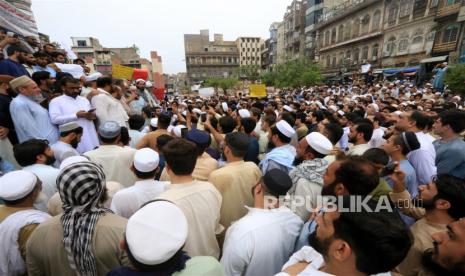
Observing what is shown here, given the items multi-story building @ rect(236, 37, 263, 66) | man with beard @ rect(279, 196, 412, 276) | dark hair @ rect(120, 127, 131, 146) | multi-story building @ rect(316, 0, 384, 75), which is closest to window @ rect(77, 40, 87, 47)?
multi-story building @ rect(236, 37, 263, 66)

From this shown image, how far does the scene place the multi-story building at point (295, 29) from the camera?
4709cm

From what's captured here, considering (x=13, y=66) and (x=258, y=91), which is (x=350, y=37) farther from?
(x=13, y=66)

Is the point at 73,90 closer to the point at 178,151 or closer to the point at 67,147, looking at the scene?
the point at 67,147

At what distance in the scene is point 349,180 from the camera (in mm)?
1916

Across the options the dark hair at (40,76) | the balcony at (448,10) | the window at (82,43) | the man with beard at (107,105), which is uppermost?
the window at (82,43)

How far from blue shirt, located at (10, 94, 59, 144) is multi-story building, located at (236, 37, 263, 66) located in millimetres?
76325

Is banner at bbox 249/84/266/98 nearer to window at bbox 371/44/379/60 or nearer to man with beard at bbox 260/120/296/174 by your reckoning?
man with beard at bbox 260/120/296/174

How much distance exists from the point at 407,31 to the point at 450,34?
5127 mm

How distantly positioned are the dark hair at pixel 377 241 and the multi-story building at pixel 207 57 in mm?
73384

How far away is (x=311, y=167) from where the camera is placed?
93.1 inches

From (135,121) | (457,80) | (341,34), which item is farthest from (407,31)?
(135,121)

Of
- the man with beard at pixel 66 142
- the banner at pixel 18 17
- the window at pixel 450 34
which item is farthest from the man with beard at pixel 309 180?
the window at pixel 450 34

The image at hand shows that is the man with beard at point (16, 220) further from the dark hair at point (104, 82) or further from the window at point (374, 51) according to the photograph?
the window at point (374, 51)

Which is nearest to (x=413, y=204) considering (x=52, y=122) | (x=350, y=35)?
(x=52, y=122)
